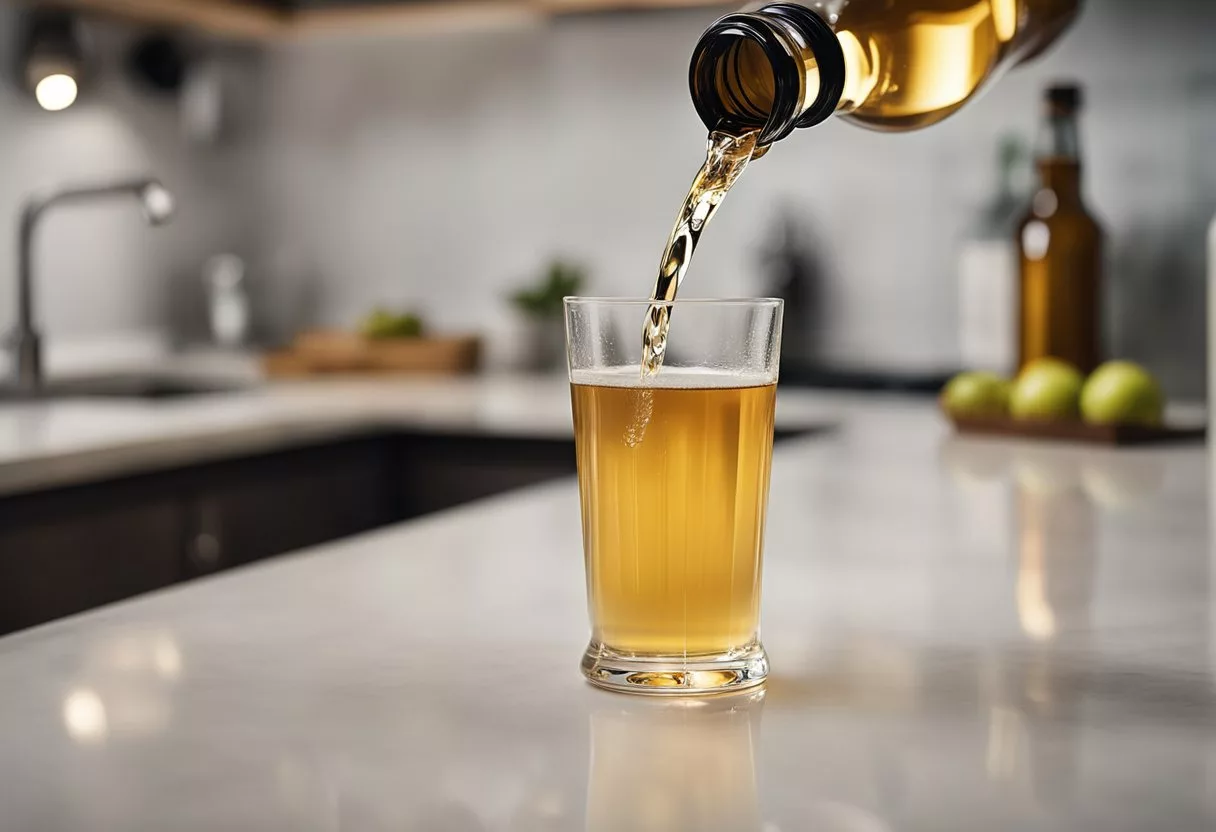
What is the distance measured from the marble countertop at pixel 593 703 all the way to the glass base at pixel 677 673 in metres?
0.01

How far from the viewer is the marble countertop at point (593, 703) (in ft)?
1.67

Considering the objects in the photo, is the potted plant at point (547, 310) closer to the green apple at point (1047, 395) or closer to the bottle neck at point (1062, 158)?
the bottle neck at point (1062, 158)

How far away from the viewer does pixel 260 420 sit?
1.92 metres

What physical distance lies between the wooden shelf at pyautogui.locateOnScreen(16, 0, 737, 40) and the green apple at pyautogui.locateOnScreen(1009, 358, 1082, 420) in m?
1.16

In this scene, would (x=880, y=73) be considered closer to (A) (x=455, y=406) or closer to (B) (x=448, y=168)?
(A) (x=455, y=406)

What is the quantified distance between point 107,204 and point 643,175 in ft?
3.57

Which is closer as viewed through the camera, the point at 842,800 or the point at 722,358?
the point at 842,800

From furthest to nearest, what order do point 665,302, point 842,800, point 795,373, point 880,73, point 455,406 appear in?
point 795,373 < point 455,406 < point 880,73 < point 665,302 < point 842,800

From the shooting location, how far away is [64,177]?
2809 mm

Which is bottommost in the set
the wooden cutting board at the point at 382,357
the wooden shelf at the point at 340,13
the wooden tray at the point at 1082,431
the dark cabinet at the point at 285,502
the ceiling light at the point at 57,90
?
the dark cabinet at the point at 285,502

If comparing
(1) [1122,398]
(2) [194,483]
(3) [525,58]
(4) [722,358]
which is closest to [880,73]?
(4) [722,358]

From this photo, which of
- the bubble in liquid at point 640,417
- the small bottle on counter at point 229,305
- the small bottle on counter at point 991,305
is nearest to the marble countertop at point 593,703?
the bubble in liquid at point 640,417

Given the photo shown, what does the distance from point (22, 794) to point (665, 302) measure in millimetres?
326

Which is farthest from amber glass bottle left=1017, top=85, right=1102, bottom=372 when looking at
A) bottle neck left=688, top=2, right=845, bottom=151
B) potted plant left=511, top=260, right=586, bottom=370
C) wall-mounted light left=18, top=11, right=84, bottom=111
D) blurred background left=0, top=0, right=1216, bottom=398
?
wall-mounted light left=18, top=11, right=84, bottom=111
